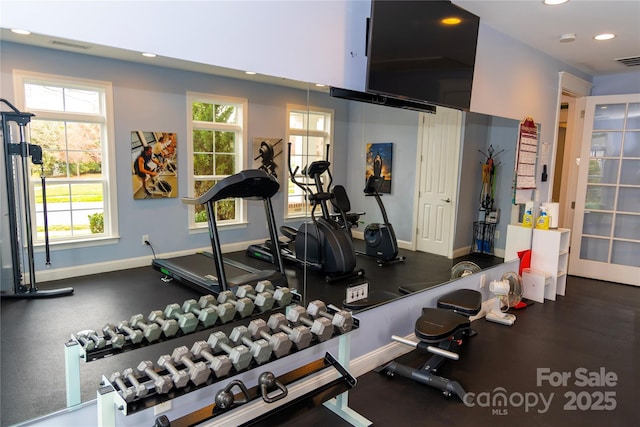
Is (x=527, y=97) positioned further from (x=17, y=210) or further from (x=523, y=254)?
(x=17, y=210)

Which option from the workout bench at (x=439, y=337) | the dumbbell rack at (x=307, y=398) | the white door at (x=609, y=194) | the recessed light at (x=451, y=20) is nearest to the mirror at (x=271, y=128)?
the workout bench at (x=439, y=337)

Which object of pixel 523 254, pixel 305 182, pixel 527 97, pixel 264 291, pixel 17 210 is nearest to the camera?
pixel 17 210

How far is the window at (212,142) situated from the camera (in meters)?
2.17

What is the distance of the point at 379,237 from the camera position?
3312 millimetres

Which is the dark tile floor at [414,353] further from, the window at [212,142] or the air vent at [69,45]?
the air vent at [69,45]

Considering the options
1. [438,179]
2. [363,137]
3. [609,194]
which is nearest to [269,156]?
[363,137]

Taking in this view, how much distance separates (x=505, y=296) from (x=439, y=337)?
1708mm

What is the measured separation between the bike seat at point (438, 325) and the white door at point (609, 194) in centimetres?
372

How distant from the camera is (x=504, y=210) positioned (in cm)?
452

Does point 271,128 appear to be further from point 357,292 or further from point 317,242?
point 357,292

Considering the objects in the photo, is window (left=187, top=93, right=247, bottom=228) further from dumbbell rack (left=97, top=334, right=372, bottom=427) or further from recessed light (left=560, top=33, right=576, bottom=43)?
recessed light (left=560, top=33, right=576, bottom=43)

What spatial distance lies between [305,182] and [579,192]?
4.75 meters

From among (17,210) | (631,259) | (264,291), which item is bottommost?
(631,259)

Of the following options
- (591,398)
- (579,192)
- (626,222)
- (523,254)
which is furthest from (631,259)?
(591,398)
